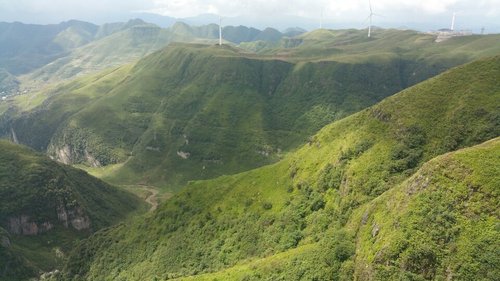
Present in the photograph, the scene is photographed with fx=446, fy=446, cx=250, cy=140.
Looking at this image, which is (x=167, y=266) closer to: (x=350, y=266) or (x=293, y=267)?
(x=293, y=267)

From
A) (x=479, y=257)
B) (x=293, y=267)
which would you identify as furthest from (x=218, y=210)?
(x=479, y=257)

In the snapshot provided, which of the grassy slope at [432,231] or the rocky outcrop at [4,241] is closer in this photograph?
the grassy slope at [432,231]

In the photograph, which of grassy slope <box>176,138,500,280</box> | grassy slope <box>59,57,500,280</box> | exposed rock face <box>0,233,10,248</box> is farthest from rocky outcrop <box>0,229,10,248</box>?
grassy slope <box>176,138,500,280</box>

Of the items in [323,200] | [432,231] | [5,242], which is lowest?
[5,242]

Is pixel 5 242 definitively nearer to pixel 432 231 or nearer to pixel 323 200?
pixel 323 200

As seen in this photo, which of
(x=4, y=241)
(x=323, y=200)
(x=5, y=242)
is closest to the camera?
(x=323, y=200)

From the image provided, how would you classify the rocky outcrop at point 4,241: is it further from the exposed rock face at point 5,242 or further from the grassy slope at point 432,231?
the grassy slope at point 432,231

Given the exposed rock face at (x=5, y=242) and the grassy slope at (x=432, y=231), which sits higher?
the grassy slope at (x=432, y=231)

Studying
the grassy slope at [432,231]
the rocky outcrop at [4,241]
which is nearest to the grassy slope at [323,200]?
the grassy slope at [432,231]

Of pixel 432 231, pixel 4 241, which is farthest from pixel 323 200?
pixel 4 241

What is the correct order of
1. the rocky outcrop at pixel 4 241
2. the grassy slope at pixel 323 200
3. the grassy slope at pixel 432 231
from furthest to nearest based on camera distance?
the rocky outcrop at pixel 4 241, the grassy slope at pixel 323 200, the grassy slope at pixel 432 231
